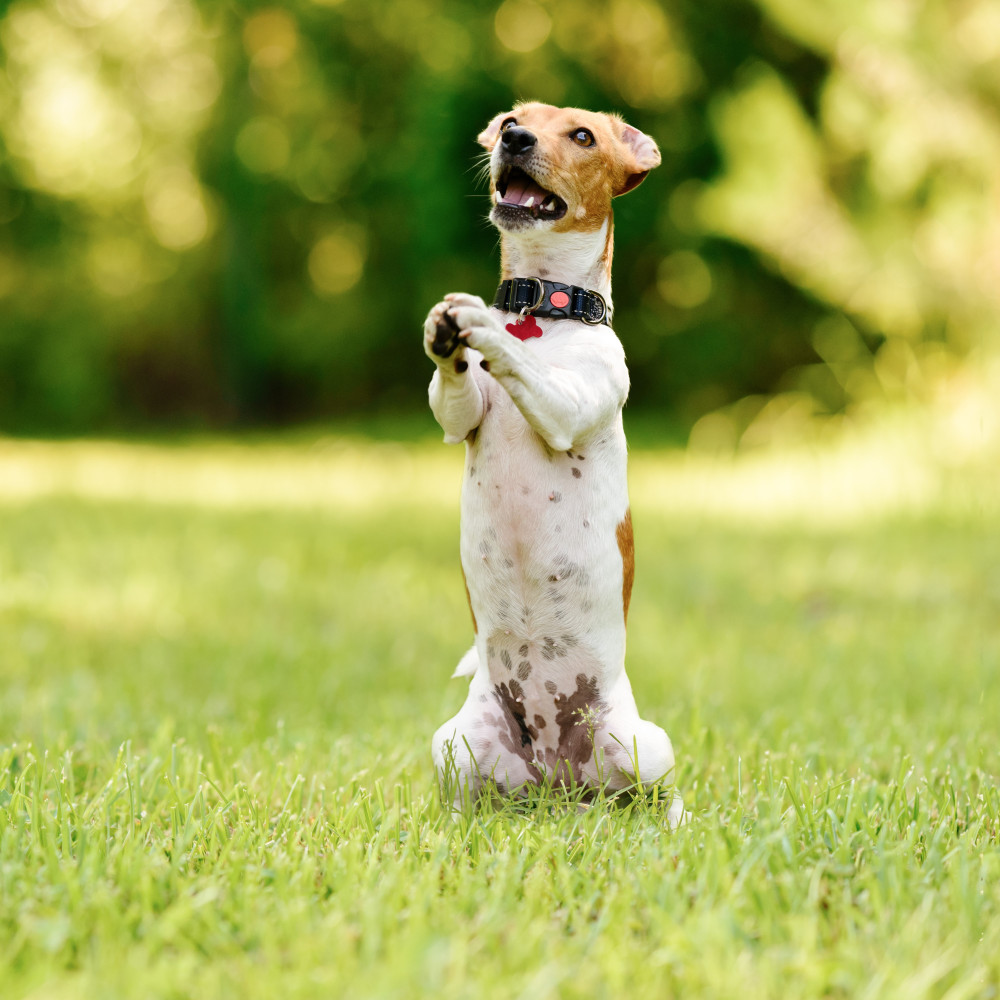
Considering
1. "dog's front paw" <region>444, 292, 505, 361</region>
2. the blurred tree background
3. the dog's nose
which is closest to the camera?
"dog's front paw" <region>444, 292, 505, 361</region>

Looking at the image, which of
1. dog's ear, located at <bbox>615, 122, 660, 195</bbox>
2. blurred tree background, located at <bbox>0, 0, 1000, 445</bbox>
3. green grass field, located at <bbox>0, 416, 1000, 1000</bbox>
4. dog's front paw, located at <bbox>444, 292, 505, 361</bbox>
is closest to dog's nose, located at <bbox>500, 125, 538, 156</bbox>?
dog's ear, located at <bbox>615, 122, 660, 195</bbox>

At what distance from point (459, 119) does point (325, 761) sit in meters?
11.2

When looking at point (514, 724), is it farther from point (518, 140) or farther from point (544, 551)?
point (518, 140)

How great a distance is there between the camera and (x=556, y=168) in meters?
2.02

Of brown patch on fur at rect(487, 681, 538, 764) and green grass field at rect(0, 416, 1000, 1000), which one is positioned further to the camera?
brown patch on fur at rect(487, 681, 538, 764)

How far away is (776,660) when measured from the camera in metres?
3.98

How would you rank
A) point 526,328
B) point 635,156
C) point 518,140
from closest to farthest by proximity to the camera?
point 518,140, point 526,328, point 635,156

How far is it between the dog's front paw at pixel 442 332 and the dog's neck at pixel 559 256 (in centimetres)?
33

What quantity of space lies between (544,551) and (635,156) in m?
0.84

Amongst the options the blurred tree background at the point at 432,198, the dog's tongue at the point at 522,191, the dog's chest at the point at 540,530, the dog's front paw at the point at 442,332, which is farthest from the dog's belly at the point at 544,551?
the blurred tree background at the point at 432,198

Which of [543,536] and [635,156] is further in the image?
[635,156]

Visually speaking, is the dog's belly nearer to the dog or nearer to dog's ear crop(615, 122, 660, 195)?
the dog

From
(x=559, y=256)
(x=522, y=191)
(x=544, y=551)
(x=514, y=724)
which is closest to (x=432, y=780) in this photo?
(x=514, y=724)

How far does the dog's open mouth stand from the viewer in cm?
205
